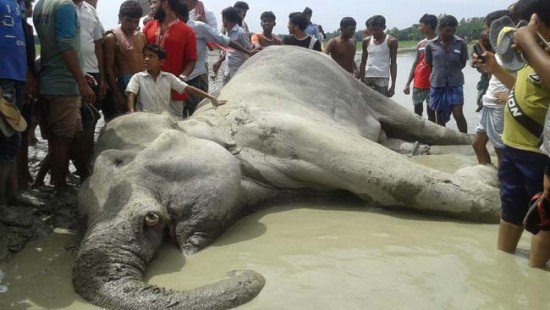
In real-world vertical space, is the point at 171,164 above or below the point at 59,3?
below

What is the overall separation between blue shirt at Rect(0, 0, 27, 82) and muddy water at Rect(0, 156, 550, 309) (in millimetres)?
1161

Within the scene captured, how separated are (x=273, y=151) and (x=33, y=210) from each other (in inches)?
71.6

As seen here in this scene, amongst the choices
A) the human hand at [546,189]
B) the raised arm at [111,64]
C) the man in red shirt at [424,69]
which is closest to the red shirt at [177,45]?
the raised arm at [111,64]

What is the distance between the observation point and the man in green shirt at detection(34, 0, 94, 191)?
4574mm

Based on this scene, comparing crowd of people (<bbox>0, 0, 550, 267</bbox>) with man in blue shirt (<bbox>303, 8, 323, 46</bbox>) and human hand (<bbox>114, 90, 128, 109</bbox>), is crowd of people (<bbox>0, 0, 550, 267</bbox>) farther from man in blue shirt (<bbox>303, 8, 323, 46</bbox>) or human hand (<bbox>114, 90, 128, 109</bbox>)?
man in blue shirt (<bbox>303, 8, 323, 46</bbox>)

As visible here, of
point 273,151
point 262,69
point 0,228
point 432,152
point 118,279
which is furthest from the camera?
point 432,152

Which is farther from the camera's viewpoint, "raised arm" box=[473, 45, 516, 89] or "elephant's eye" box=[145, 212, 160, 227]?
"raised arm" box=[473, 45, 516, 89]

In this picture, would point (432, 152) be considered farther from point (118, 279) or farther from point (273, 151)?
point (118, 279)

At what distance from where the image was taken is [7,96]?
4.20 meters

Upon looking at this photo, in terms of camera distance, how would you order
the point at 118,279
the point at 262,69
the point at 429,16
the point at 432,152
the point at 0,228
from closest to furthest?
the point at 118,279 < the point at 0,228 < the point at 262,69 < the point at 432,152 < the point at 429,16

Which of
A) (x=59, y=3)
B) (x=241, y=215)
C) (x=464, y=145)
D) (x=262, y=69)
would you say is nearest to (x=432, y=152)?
(x=464, y=145)

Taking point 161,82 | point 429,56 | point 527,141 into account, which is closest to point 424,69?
point 429,56

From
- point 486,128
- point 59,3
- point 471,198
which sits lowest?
point 471,198

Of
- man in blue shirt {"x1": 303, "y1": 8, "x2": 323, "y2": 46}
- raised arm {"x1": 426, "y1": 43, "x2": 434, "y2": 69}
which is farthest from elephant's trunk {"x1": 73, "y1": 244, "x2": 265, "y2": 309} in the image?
man in blue shirt {"x1": 303, "y1": 8, "x2": 323, "y2": 46}
